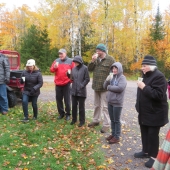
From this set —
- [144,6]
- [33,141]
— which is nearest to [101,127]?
[33,141]

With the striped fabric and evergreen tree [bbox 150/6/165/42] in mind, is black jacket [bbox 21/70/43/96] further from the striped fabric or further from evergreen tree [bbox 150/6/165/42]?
evergreen tree [bbox 150/6/165/42]

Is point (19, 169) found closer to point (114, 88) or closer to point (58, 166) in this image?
point (58, 166)

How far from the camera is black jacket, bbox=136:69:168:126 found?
3.76 meters

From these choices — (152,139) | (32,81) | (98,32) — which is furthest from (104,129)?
(98,32)

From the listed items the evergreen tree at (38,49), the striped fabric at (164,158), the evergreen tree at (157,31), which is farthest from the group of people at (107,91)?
the evergreen tree at (157,31)

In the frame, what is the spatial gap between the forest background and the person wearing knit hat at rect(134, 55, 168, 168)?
20.1 meters

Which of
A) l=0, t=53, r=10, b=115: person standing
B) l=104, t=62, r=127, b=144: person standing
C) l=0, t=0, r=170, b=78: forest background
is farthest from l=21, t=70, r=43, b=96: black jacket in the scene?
l=0, t=0, r=170, b=78: forest background

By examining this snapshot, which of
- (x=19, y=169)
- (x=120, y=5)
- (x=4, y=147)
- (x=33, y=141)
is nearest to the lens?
(x=19, y=169)

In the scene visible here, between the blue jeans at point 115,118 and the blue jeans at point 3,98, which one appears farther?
the blue jeans at point 3,98

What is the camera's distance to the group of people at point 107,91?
390 cm

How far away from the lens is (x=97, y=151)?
4680 millimetres

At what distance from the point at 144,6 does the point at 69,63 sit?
74.5 ft

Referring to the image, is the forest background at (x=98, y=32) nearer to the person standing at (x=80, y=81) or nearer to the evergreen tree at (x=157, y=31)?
the evergreen tree at (x=157, y=31)

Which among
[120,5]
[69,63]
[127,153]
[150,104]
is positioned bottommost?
[127,153]
